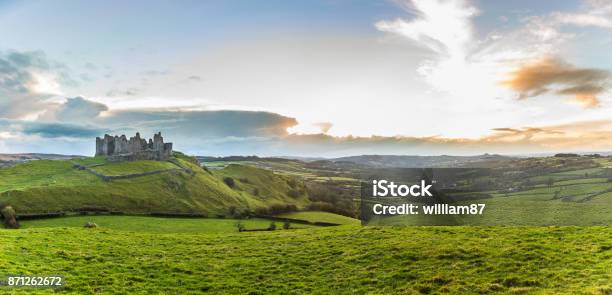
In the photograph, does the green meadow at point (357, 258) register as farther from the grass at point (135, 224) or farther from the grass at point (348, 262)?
the grass at point (135, 224)

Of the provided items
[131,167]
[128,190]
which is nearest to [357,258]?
[128,190]

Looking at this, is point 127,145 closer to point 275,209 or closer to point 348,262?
point 275,209

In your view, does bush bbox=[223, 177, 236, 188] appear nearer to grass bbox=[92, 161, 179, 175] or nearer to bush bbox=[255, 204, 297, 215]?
grass bbox=[92, 161, 179, 175]

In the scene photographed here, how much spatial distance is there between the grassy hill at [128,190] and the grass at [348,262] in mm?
63804

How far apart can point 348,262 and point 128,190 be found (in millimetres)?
102900

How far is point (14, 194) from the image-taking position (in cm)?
8969

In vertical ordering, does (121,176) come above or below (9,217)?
above

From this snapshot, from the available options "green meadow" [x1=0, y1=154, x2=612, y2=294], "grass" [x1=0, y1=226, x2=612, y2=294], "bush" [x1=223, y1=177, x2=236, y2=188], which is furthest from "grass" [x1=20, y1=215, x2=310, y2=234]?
"bush" [x1=223, y1=177, x2=236, y2=188]

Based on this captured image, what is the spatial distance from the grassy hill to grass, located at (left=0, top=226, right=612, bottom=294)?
6380 centimetres

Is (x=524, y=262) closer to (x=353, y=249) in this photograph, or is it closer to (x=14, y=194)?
(x=353, y=249)

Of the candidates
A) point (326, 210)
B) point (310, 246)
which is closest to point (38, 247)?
point (310, 246)

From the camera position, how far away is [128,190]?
11588 centimetres

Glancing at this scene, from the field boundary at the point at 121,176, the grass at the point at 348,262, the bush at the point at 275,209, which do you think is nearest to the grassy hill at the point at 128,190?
the field boundary at the point at 121,176

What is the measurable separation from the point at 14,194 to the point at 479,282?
10173 cm
